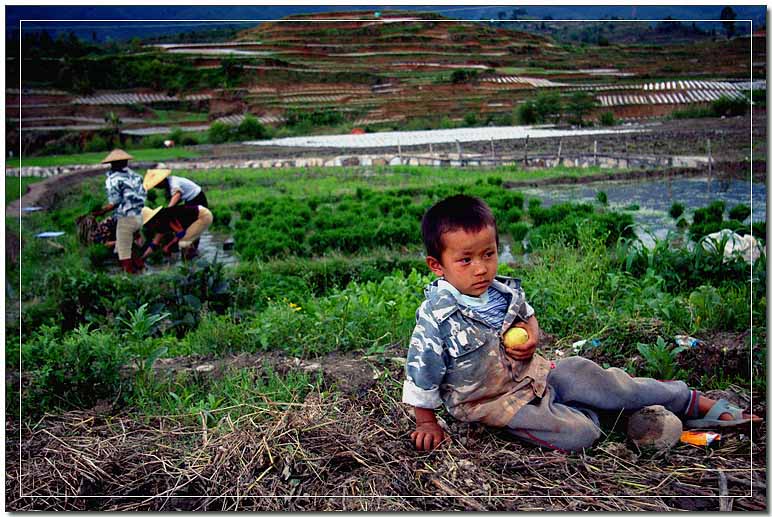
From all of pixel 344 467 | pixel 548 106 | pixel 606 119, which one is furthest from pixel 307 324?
pixel 606 119

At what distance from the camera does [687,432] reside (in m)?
2.54

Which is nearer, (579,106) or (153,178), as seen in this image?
(579,106)

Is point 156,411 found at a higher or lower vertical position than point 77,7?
lower

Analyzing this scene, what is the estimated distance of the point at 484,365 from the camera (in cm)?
241

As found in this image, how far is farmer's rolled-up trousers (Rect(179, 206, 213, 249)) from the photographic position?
7609 mm

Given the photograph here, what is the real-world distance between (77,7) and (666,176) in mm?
8790

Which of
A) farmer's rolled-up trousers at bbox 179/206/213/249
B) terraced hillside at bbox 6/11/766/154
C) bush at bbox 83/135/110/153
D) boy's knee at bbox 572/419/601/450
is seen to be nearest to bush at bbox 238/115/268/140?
terraced hillside at bbox 6/11/766/154

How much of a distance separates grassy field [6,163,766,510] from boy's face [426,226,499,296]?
596 mm

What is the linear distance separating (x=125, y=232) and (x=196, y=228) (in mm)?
760

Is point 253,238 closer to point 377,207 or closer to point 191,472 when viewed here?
point 377,207

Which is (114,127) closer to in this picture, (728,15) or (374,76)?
(374,76)

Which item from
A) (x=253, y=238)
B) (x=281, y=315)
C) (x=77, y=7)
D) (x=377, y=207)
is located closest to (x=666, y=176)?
(x=377, y=207)

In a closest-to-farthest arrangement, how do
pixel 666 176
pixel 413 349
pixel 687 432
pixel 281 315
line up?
pixel 413 349, pixel 687 432, pixel 281 315, pixel 666 176

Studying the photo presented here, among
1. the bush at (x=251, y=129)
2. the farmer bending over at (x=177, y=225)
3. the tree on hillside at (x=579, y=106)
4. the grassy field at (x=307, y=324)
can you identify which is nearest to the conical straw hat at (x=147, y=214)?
the farmer bending over at (x=177, y=225)
